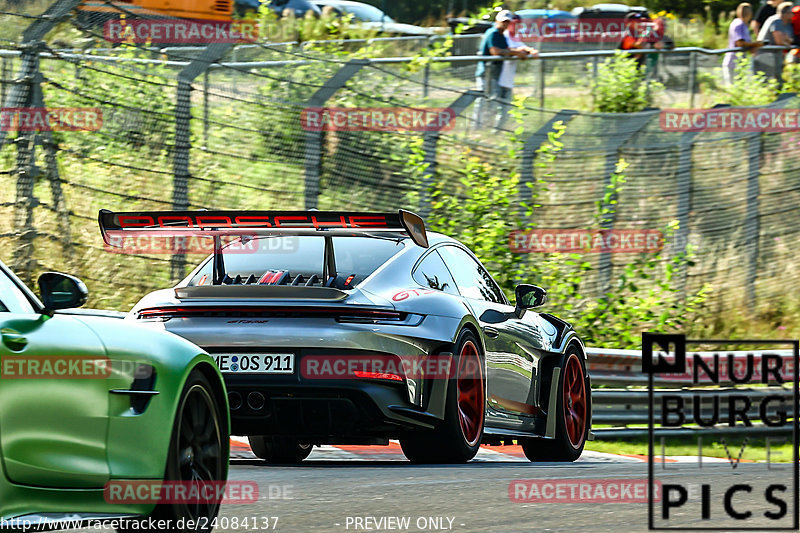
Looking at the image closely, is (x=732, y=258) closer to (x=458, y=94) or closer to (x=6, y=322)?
(x=458, y=94)

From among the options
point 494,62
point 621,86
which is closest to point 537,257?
point 494,62

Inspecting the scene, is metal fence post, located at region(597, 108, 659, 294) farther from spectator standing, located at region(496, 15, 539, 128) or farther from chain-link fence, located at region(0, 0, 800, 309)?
spectator standing, located at region(496, 15, 539, 128)

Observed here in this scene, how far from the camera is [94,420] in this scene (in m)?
4.71

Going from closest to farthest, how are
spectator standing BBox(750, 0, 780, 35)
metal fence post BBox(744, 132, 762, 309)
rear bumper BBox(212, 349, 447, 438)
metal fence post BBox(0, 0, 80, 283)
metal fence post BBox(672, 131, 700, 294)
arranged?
1. rear bumper BBox(212, 349, 447, 438)
2. metal fence post BBox(0, 0, 80, 283)
3. metal fence post BBox(744, 132, 762, 309)
4. metal fence post BBox(672, 131, 700, 294)
5. spectator standing BBox(750, 0, 780, 35)

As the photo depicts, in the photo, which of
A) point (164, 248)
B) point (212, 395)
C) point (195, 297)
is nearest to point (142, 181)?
point (164, 248)

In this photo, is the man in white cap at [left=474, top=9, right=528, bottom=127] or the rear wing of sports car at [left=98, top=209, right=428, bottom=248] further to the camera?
the man in white cap at [left=474, top=9, right=528, bottom=127]

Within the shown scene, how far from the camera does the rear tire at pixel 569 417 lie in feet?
30.2

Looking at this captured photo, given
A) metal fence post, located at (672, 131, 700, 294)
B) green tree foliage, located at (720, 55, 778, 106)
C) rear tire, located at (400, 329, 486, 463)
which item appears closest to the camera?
rear tire, located at (400, 329, 486, 463)

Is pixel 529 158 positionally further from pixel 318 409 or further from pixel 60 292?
pixel 60 292

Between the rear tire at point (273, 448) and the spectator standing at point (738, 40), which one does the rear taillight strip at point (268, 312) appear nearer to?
the rear tire at point (273, 448)

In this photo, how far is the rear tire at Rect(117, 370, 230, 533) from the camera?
A: 16.2 feet

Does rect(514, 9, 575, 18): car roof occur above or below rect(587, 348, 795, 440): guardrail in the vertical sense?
above

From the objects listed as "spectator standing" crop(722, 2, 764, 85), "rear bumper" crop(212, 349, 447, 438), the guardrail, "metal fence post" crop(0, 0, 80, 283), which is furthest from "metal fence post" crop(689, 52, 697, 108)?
"rear bumper" crop(212, 349, 447, 438)

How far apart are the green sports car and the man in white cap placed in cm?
1038
